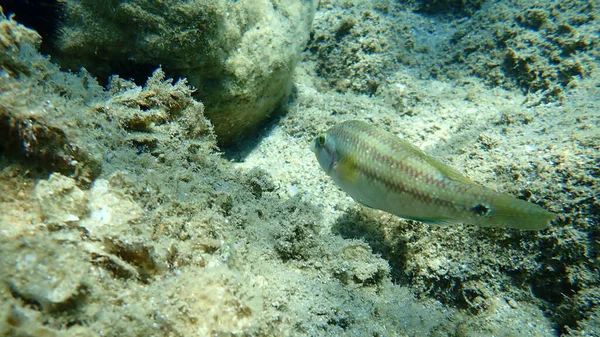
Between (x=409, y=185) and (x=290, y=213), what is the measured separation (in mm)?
910

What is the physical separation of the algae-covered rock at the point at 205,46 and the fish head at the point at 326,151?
1.33 meters

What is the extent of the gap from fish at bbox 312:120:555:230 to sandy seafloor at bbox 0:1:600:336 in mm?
411

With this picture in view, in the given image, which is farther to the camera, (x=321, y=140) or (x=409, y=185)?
(x=321, y=140)

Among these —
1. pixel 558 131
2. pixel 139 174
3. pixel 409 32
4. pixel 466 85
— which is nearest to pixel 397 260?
pixel 558 131

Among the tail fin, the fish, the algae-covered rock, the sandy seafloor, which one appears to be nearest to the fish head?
the fish

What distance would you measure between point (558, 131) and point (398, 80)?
6.61ft

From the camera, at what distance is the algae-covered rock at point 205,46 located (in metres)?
2.97

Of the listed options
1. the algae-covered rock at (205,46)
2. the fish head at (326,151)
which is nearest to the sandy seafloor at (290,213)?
the fish head at (326,151)

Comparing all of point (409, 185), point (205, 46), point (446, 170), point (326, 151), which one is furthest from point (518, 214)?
point (205, 46)

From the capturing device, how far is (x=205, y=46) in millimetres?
3229

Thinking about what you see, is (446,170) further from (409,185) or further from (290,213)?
(290,213)

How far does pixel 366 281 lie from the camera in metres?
2.23

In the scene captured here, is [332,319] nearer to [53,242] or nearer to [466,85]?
[53,242]

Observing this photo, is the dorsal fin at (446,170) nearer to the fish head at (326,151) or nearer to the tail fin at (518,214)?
the tail fin at (518,214)
